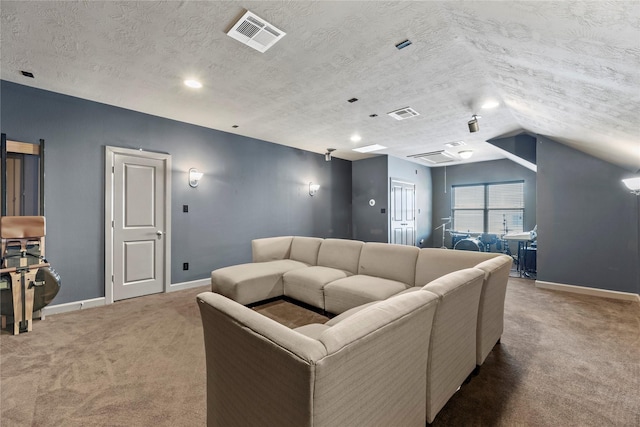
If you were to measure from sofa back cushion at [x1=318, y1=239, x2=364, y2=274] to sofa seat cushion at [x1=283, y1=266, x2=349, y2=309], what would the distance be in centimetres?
11

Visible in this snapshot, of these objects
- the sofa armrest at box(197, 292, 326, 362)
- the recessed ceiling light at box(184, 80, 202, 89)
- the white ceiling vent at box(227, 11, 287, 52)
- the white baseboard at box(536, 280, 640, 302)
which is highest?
the recessed ceiling light at box(184, 80, 202, 89)

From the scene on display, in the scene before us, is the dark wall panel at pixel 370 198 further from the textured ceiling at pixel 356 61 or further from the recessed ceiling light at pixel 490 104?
the recessed ceiling light at pixel 490 104

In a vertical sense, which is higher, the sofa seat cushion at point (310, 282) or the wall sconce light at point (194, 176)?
the wall sconce light at point (194, 176)

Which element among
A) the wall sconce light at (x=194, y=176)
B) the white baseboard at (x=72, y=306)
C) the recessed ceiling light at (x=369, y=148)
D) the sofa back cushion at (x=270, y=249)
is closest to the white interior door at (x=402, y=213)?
the recessed ceiling light at (x=369, y=148)

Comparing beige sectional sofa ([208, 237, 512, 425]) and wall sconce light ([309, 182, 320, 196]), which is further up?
wall sconce light ([309, 182, 320, 196])

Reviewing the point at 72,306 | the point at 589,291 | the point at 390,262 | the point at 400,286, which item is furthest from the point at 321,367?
the point at 589,291

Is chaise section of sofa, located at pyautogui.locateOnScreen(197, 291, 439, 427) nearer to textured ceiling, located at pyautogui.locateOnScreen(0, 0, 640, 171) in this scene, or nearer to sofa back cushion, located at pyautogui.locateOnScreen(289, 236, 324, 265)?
textured ceiling, located at pyautogui.locateOnScreen(0, 0, 640, 171)

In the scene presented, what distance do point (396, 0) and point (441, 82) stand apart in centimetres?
138

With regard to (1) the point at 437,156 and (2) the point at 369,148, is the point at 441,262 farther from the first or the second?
(1) the point at 437,156

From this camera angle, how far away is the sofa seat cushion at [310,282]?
3062 mm

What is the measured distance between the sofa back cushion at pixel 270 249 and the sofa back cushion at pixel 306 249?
10 centimetres

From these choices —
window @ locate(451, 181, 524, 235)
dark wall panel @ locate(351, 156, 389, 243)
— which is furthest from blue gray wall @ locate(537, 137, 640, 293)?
dark wall panel @ locate(351, 156, 389, 243)

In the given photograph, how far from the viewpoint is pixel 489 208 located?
7.19 m

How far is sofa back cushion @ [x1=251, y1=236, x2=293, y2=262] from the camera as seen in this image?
4.20 metres
